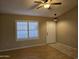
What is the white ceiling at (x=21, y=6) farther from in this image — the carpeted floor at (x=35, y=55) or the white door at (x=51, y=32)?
the white door at (x=51, y=32)

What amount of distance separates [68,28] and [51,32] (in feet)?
6.17

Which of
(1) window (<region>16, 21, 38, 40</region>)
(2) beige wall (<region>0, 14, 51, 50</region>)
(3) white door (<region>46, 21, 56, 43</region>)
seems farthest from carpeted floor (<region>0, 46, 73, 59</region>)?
(3) white door (<region>46, 21, 56, 43</region>)

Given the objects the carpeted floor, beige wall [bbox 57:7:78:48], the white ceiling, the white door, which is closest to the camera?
the white ceiling

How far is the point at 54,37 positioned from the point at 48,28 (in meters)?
1.12

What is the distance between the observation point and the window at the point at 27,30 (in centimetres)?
746

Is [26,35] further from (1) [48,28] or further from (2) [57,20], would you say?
(2) [57,20]

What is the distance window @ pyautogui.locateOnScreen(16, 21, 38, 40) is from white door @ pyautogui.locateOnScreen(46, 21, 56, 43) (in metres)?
1.24

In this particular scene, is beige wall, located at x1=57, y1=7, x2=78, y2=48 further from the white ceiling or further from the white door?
the white ceiling

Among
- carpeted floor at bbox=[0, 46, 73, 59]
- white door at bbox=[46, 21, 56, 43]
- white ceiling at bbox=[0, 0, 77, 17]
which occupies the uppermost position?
white ceiling at bbox=[0, 0, 77, 17]

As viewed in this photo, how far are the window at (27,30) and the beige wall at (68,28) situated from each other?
6.93 feet

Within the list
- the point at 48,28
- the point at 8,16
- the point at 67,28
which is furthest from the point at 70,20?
the point at 8,16

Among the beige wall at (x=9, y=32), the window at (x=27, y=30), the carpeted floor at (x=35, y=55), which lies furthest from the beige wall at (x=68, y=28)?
the beige wall at (x=9, y=32)

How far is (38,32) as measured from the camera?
27.4 ft

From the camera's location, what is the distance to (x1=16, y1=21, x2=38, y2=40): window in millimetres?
7459
